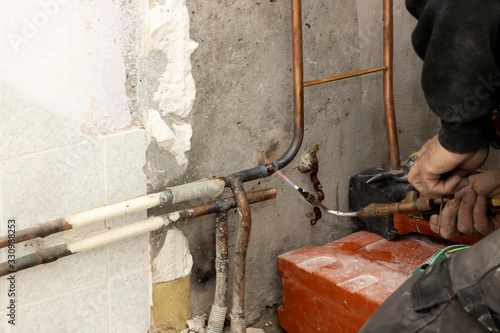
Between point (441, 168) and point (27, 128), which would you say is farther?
point (27, 128)

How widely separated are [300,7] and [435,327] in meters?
1.32

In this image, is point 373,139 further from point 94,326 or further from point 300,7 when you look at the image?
point 94,326

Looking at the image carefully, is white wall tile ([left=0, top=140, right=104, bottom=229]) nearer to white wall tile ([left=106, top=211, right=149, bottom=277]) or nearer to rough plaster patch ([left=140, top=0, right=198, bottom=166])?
white wall tile ([left=106, top=211, right=149, bottom=277])

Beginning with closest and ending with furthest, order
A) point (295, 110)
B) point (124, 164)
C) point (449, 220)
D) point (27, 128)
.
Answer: point (27, 128) < point (449, 220) < point (124, 164) < point (295, 110)

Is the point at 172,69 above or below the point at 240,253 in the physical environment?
above

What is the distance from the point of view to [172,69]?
2076mm

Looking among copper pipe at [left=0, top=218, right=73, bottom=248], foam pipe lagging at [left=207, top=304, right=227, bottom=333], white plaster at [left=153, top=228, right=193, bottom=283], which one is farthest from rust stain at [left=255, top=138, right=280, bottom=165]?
copper pipe at [left=0, top=218, right=73, bottom=248]

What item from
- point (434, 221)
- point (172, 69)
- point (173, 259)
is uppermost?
point (172, 69)

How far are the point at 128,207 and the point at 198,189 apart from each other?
265 mm

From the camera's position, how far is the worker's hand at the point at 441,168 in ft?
5.45

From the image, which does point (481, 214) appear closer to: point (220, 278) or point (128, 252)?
point (220, 278)

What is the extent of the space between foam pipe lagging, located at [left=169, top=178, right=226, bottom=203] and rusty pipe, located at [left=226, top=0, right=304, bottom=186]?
6 centimetres

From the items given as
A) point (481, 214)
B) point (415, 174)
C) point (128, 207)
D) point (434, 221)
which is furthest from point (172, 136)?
point (481, 214)

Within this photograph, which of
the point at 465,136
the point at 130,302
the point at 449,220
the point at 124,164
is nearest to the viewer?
the point at 465,136
